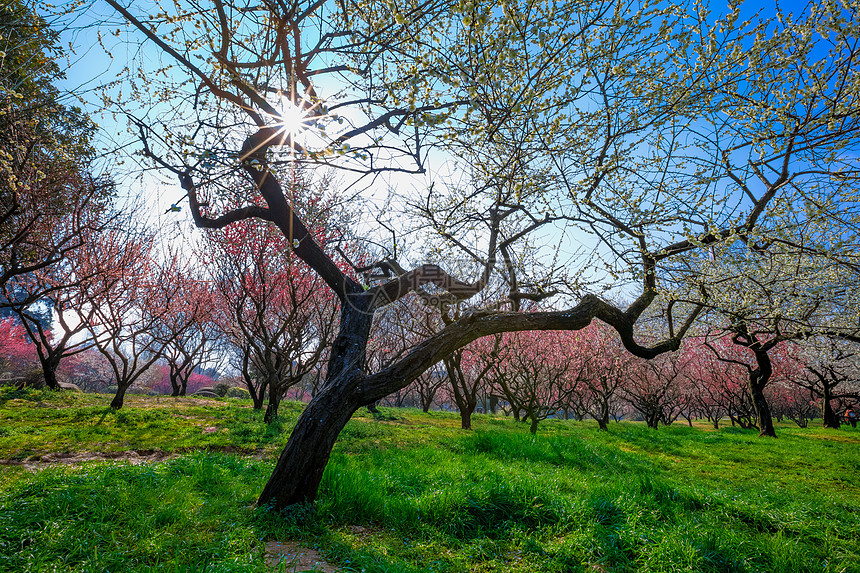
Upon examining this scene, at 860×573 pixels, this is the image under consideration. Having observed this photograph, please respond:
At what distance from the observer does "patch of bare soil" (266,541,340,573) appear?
3.00 metres

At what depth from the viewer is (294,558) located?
10.1ft

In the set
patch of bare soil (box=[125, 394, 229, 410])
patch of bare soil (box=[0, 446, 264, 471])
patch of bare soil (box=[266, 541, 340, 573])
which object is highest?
patch of bare soil (box=[266, 541, 340, 573])

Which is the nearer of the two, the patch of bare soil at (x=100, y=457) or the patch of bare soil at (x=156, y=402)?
the patch of bare soil at (x=100, y=457)

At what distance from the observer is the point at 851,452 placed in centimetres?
1189

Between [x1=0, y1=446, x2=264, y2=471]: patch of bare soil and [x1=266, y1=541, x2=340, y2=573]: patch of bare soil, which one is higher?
[x1=266, y1=541, x2=340, y2=573]: patch of bare soil

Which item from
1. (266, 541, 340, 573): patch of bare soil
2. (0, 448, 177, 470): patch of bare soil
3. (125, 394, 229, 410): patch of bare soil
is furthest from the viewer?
(125, 394, 229, 410): patch of bare soil

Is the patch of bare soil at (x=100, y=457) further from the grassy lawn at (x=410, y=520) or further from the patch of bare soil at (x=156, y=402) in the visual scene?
the patch of bare soil at (x=156, y=402)

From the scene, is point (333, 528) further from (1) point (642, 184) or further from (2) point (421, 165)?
(1) point (642, 184)

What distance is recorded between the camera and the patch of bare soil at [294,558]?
300 centimetres

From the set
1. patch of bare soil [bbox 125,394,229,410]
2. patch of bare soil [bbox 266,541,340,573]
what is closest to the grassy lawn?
patch of bare soil [bbox 266,541,340,573]

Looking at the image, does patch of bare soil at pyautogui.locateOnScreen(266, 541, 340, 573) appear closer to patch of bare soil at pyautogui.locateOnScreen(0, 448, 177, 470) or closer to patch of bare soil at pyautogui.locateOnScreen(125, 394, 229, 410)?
patch of bare soil at pyautogui.locateOnScreen(0, 448, 177, 470)

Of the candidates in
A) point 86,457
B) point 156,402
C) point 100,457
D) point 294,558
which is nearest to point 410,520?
point 294,558

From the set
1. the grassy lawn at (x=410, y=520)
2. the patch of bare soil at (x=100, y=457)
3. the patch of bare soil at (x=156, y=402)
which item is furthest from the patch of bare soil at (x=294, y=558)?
the patch of bare soil at (x=156, y=402)

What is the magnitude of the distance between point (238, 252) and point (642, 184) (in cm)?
1063
